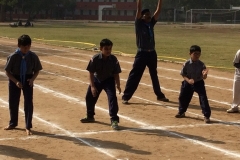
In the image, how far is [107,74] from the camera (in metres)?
8.99

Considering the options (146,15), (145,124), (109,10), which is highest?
(146,15)

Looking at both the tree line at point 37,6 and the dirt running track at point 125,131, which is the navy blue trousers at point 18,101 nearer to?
the dirt running track at point 125,131

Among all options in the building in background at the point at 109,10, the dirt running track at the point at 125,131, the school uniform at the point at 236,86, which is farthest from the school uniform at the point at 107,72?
the building in background at the point at 109,10

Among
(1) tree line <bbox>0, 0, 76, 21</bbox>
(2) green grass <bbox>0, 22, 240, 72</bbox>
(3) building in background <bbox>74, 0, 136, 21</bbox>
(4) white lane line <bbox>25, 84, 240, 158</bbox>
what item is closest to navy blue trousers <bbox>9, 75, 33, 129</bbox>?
(4) white lane line <bbox>25, 84, 240, 158</bbox>

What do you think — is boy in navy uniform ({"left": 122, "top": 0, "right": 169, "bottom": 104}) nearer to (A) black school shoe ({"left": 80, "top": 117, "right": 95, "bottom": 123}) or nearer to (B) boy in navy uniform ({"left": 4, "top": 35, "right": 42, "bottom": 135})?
(A) black school shoe ({"left": 80, "top": 117, "right": 95, "bottom": 123})

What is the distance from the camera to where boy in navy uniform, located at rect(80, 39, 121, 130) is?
878 cm

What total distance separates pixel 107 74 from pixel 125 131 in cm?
105

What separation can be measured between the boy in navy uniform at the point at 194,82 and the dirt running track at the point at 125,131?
0.24 meters

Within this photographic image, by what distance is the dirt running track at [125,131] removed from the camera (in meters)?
7.36

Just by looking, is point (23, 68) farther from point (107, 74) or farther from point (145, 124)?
point (145, 124)

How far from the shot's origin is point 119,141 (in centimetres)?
801

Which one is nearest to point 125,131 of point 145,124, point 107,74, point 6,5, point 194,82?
point 145,124

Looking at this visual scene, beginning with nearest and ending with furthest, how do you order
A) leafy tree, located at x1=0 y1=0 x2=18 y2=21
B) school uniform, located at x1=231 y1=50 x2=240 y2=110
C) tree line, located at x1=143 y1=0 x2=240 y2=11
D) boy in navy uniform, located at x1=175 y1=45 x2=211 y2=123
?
boy in navy uniform, located at x1=175 y1=45 x2=211 y2=123 < school uniform, located at x1=231 y1=50 x2=240 y2=110 < leafy tree, located at x1=0 y1=0 x2=18 y2=21 < tree line, located at x1=143 y1=0 x2=240 y2=11

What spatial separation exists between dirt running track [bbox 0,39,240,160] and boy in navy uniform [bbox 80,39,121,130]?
15.5 inches
